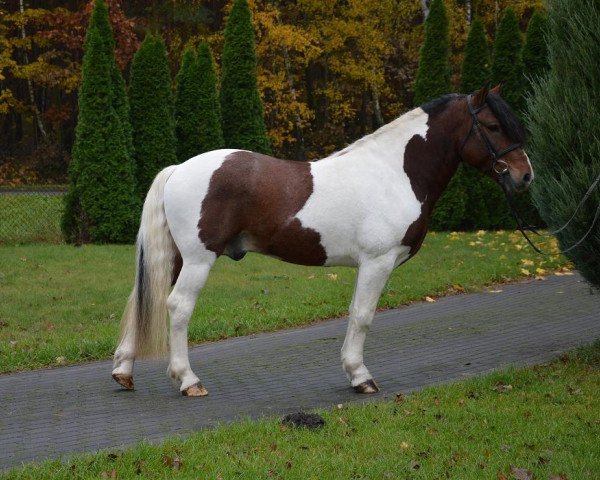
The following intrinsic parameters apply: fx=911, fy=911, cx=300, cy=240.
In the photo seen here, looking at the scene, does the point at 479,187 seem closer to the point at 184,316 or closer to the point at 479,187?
the point at 479,187

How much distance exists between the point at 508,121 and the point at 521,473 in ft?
10.7

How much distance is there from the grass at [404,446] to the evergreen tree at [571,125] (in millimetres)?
1503

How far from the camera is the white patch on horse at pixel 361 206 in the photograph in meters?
7.40

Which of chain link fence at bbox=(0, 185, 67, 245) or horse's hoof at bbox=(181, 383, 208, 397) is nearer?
horse's hoof at bbox=(181, 383, 208, 397)

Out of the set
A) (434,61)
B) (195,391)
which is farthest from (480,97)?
(434,61)

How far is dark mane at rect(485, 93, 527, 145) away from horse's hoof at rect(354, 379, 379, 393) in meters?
2.33

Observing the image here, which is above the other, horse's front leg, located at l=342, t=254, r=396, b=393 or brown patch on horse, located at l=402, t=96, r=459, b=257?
brown patch on horse, located at l=402, t=96, r=459, b=257

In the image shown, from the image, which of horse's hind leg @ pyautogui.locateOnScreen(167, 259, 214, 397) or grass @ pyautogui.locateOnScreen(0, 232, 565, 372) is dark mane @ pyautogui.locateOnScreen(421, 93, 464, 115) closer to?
horse's hind leg @ pyautogui.locateOnScreen(167, 259, 214, 397)

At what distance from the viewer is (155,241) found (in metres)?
7.48

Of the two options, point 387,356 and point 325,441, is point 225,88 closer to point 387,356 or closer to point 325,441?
point 387,356

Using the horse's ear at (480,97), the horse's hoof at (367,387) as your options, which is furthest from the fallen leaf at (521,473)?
the horse's ear at (480,97)

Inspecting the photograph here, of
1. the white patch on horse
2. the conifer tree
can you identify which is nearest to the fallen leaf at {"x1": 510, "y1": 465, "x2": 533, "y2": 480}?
the white patch on horse

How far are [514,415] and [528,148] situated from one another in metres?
2.87

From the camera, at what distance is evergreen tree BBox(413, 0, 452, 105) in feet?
64.4
